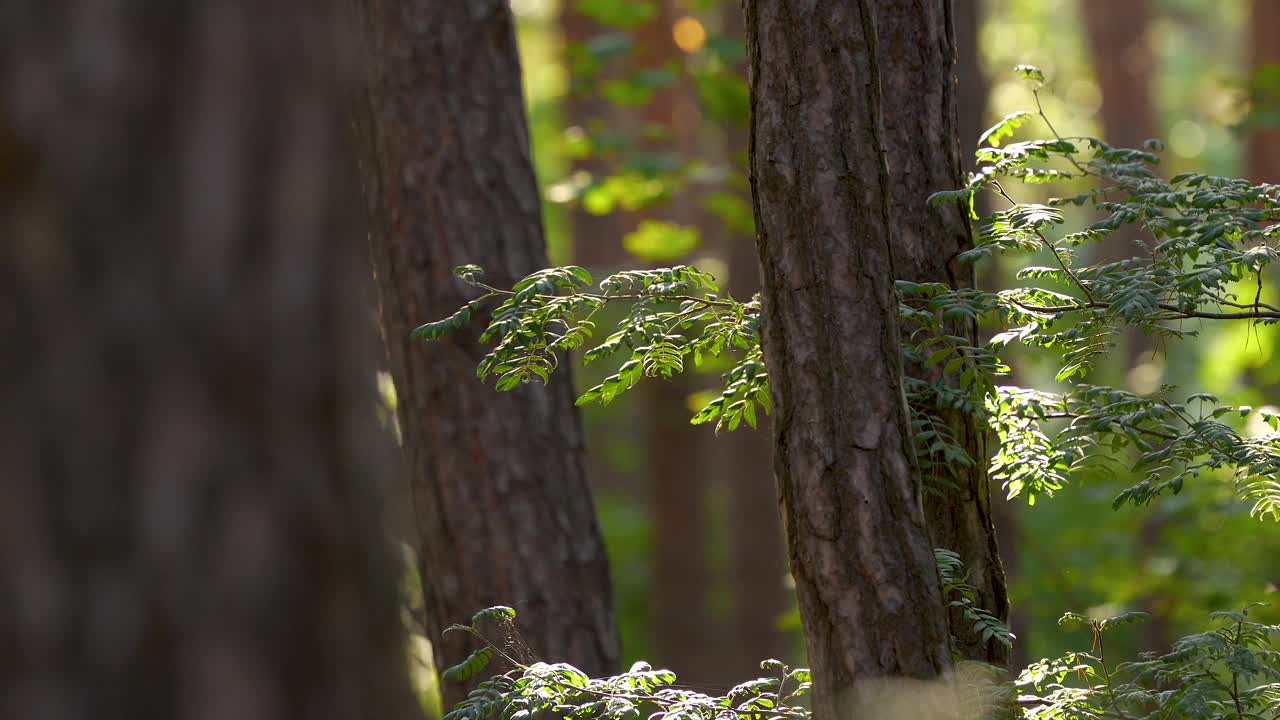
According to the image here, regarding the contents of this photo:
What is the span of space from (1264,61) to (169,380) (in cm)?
1570

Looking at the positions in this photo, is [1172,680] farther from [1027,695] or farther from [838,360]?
[838,360]

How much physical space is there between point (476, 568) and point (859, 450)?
7.78 ft

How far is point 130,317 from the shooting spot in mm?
1360

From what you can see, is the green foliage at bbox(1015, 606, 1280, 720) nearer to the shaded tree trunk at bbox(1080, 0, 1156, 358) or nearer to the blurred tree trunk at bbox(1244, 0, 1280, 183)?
the blurred tree trunk at bbox(1244, 0, 1280, 183)

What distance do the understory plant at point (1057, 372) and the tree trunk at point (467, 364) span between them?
1.44 m

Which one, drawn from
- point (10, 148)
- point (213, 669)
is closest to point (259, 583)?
point (213, 669)

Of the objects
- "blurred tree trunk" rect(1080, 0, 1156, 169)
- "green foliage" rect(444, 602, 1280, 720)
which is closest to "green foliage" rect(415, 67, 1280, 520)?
"green foliage" rect(444, 602, 1280, 720)

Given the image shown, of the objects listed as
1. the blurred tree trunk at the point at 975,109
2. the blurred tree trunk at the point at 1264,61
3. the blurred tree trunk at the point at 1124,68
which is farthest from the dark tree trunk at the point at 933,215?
the blurred tree trunk at the point at 1124,68

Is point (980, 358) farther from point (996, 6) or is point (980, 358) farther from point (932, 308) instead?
point (996, 6)

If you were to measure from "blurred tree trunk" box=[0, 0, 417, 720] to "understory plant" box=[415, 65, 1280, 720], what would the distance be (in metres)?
1.43

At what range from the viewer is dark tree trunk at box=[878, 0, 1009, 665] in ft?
10.2

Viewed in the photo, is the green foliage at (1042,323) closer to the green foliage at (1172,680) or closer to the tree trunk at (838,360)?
the tree trunk at (838,360)

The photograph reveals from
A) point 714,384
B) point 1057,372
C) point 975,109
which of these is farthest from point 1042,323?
point 714,384

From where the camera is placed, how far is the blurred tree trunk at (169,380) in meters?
1.33
